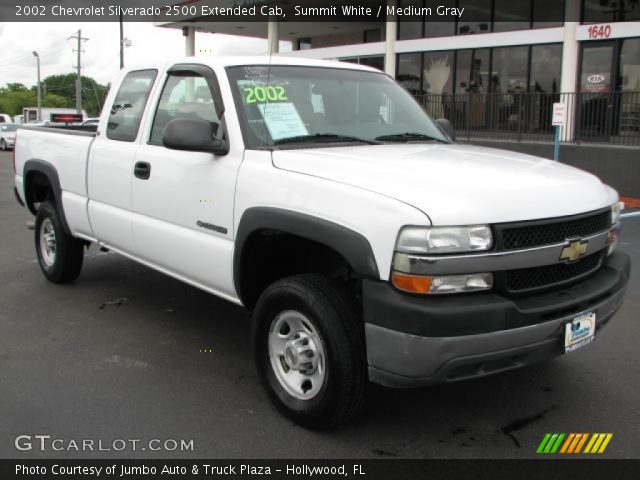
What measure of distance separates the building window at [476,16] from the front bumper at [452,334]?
16940mm

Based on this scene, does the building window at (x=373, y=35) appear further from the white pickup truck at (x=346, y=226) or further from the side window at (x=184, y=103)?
the side window at (x=184, y=103)

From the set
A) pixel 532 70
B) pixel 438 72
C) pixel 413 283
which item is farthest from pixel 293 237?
pixel 438 72

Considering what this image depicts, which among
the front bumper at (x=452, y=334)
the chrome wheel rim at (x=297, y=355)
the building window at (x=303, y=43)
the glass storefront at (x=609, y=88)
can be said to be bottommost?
the chrome wheel rim at (x=297, y=355)

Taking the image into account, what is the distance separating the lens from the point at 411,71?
20328mm

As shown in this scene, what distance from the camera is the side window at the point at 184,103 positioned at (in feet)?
13.7

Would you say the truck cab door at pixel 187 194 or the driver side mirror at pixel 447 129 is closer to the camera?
the truck cab door at pixel 187 194

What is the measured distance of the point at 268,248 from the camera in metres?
3.75

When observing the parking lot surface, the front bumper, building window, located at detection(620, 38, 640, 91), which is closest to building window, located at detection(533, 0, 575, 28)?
building window, located at detection(620, 38, 640, 91)

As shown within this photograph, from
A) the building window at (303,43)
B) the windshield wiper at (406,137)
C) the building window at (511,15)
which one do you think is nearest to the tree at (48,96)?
the building window at (303,43)

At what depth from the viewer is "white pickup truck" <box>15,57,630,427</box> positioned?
2791 mm

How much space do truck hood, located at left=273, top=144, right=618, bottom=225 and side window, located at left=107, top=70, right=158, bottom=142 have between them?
5.61 feet

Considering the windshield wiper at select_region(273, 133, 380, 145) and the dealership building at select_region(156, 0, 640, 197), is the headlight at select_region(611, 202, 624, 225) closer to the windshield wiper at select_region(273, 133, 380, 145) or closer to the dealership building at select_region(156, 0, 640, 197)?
the windshield wiper at select_region(273, 133, 380, 145)

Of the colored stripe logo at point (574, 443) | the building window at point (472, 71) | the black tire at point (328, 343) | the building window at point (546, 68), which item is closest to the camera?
the black tire at point (328, 343)

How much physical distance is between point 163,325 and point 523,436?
293 cm
